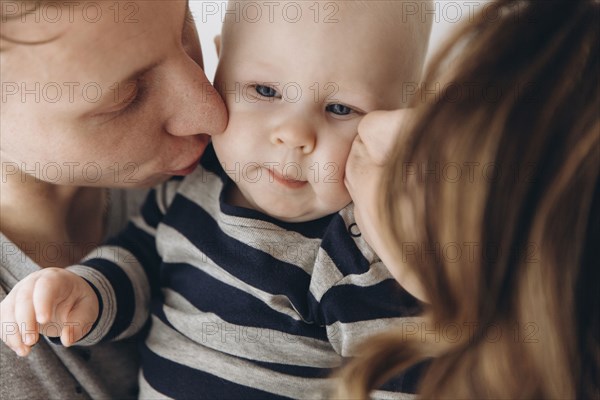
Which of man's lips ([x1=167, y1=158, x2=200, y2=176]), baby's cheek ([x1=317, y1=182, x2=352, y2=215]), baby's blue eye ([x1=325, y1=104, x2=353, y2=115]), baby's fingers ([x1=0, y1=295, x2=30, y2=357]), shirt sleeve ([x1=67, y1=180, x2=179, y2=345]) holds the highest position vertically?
baby's blue eye ([x1=325, y1=104, x2=353, y2=115])

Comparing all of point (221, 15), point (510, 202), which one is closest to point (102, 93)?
point (510, 202)

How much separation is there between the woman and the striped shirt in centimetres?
7

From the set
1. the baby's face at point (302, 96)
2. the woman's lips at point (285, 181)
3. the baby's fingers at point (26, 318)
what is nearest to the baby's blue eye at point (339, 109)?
the baby's face at point (302, 96)

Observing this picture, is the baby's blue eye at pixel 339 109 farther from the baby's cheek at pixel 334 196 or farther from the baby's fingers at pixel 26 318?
the baby's fingers at pixel 26 318

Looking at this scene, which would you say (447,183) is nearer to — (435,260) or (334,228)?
(435,260)

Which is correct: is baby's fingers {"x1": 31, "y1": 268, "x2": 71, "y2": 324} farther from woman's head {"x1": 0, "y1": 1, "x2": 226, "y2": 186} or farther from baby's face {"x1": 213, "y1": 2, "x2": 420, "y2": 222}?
baby's face {"x1": 213, "y1": 2, "x2": 420, "y2": 222}

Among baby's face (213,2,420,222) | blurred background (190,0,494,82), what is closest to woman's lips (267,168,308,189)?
baby's face (213,2,420,222)

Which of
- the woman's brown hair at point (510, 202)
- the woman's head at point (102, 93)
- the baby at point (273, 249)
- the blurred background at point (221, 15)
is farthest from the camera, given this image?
the blurred background at point (221, 15)

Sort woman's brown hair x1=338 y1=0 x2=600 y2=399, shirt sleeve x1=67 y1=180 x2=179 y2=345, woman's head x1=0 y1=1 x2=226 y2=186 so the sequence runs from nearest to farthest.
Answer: woman's brown hair x1=338 y1=0 x2=600 y2=399 → woman's head x1=0 y1=1 x2=226 y2=186 → shirt sleeve x1=67 y1=180 x2=179 y2=345

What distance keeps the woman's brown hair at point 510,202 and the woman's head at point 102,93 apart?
1.04ft

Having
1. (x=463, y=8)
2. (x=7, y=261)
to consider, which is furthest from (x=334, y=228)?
(x=463, y=8)

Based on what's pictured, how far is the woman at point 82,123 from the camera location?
0.79m

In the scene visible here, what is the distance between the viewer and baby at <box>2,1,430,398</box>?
34.8 inches

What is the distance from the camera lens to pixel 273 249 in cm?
97
